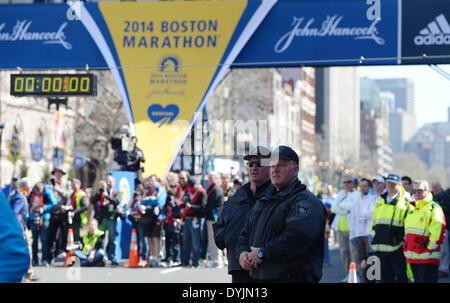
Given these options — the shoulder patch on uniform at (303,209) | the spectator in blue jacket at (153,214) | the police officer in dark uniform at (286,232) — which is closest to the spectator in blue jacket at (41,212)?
the spectator in blue jacket at (153,214)

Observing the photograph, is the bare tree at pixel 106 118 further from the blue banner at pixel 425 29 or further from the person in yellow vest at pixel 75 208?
the blue banner at pixel 425 29

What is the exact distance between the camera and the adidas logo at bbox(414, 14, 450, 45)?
53.7 feet

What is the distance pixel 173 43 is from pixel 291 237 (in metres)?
12.7

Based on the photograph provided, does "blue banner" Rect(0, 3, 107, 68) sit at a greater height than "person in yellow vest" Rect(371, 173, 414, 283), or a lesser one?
greater

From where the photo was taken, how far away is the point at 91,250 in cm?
1748

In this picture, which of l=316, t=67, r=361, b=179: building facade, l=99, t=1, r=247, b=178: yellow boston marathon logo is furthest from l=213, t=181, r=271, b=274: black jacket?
l=316, t=67, r=361, b=179: building facade

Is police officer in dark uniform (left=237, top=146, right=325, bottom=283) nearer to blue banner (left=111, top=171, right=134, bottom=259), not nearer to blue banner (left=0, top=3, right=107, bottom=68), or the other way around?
blue banner (left=0, top=3, right=107, bottom=68)

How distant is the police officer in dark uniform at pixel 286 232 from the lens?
568 centimetres

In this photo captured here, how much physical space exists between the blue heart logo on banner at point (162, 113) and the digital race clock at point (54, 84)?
2.20 m

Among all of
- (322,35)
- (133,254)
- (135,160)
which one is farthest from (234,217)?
(135,160)

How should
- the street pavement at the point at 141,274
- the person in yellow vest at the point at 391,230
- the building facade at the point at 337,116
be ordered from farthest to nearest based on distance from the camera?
1. the building facade at the point at 337,116
2. the street pavement at the point at 141,274
3. the person in yellow vest at the point at 391,230

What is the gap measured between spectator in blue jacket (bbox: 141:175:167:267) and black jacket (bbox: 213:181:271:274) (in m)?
10.4

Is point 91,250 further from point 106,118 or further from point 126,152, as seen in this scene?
point 106,118
